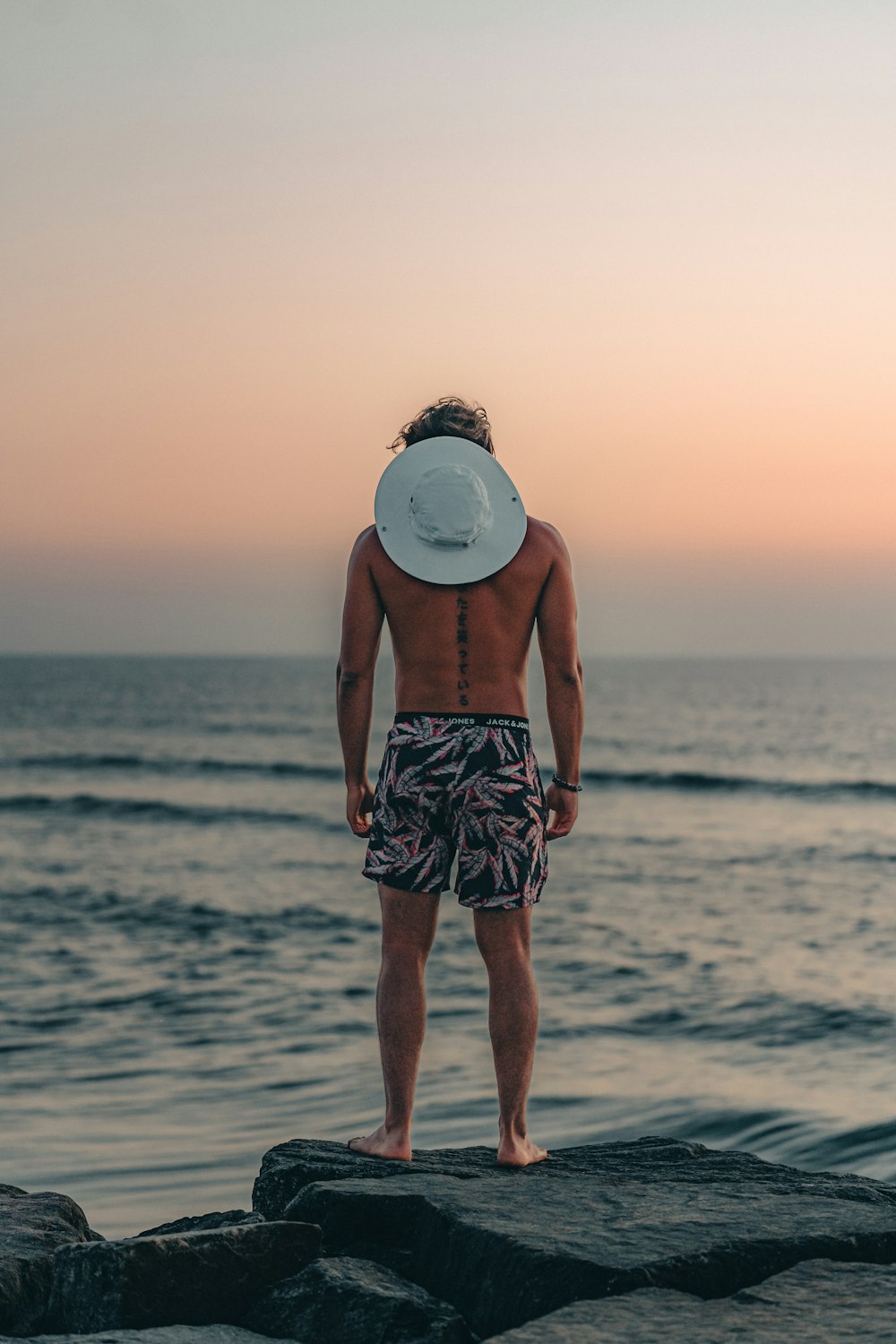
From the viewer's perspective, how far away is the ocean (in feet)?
21.7

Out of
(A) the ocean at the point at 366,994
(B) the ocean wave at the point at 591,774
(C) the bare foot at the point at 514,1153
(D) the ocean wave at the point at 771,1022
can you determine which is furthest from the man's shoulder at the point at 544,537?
(B) the ocean wave at the point at 591,774

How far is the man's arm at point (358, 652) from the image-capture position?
3.90m

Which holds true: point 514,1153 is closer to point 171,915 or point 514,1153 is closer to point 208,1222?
point 208,1222

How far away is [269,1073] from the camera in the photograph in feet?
25.2

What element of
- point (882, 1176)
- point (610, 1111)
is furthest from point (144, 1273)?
point (610, 1111)

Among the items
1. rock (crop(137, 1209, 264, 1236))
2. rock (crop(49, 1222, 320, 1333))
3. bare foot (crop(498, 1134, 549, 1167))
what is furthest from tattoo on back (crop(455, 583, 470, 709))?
rock (crop(137, 1209, 264, 1236))

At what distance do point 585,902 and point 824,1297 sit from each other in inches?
458

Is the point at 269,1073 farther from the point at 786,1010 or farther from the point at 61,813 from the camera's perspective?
the point at 61,813

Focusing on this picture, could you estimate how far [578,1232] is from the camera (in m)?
3.12

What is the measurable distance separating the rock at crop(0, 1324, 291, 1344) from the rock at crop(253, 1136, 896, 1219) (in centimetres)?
59

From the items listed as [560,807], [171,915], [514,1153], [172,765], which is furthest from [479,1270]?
[172,765]

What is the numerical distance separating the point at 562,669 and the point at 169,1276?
1.92 meters

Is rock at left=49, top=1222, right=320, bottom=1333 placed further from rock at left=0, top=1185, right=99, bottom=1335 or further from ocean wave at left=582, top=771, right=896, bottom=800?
Answer: ocean wave at left=582, top=771, right=896, bottom=800

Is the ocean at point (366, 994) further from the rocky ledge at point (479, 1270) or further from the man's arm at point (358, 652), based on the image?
the man's arm at point (358, 652)
